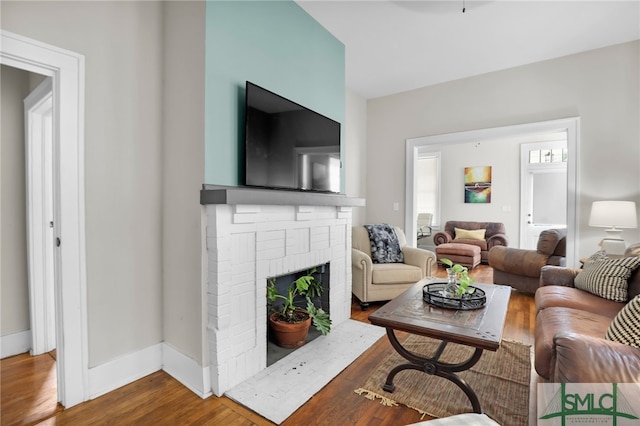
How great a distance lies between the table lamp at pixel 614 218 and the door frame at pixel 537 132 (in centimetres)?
31

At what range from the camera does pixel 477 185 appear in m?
6.89

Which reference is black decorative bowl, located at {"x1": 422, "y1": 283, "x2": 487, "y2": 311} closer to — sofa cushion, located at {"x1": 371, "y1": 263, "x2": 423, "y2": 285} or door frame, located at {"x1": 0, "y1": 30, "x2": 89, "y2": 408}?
sofa cushion, located at {"x1": 371, "y1": 263, "x2": 423, "y2": 285}

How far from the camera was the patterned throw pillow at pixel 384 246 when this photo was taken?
151 inches

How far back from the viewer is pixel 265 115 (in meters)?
2.22

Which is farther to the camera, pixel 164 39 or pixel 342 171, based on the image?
pixel 342 171

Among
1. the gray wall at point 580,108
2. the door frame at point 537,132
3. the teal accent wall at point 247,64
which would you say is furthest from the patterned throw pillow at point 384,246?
the teal accent wall at point 247,64

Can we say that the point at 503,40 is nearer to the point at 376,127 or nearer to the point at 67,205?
the point at 376,127

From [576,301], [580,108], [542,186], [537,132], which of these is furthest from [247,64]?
[542,186]

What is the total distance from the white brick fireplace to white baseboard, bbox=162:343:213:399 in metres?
0.05

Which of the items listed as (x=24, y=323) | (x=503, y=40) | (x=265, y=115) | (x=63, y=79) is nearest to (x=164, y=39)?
(x=63, y=79)

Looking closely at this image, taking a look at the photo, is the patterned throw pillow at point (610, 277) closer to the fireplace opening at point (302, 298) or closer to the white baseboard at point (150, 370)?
the fireplace opening at point (302, 298)

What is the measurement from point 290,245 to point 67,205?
4.53 feet

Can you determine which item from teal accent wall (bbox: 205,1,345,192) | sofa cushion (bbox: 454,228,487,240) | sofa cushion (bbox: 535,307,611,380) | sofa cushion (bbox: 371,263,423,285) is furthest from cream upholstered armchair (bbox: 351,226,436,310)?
sofa cushion (bbox: 454,228,487,240)

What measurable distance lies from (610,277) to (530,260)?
5.24 ft
